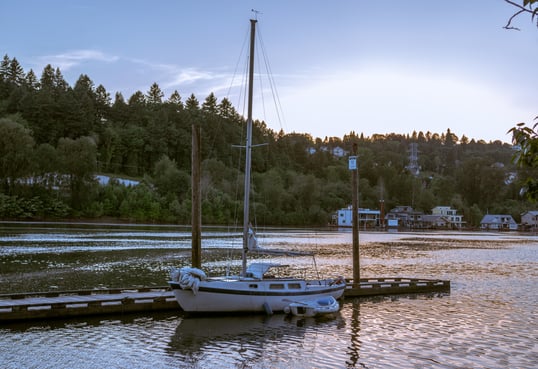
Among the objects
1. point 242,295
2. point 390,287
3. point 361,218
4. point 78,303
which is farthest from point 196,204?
point 361,218

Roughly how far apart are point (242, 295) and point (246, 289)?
0.33m

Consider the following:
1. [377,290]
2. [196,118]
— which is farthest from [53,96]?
[377,290]

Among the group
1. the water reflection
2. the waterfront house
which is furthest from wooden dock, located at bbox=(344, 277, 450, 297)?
the waterfront house

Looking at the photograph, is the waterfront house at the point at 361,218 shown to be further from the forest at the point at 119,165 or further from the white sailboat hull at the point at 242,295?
the white sailboat hull at the point at 242,295

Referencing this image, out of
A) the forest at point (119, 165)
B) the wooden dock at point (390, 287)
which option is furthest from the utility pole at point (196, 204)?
the forest at point (119, 165)

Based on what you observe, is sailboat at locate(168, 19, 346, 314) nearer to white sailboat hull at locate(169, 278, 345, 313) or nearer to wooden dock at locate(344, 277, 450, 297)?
white sailboat hull at locate(169, 278, 345, 313)

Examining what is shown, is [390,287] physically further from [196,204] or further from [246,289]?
[196,204]

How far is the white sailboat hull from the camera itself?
75.9 ft

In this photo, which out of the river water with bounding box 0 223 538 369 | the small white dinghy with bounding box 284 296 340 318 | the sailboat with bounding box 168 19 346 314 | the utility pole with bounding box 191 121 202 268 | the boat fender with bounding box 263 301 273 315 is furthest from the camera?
the utility pole with bounding box 191 121 202 268

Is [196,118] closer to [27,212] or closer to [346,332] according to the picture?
[27,212]

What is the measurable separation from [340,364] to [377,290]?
1506 centimetres

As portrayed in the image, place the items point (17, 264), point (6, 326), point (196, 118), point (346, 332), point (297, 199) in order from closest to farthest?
point (6, 326) < point (346, 332) < point (17, 264) < point (297, 199) < point (196, 118)

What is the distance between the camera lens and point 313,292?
1013 inches

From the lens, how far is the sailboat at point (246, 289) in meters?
23.0
